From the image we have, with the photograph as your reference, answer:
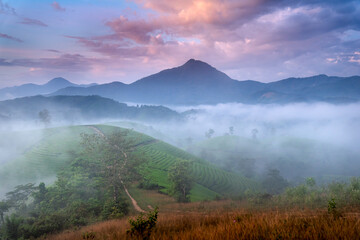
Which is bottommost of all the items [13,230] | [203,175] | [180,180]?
[203,175]

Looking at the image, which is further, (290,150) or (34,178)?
(290,150)

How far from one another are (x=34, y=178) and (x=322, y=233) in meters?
81.9

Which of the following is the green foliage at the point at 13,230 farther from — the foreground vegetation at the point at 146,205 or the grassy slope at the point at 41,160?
the grassy slope at the point at 41,160

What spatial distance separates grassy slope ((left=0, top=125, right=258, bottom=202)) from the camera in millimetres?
64250

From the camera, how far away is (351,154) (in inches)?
6875

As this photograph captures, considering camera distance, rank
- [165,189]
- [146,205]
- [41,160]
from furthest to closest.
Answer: [41,160] → [165,189] → [146,205]

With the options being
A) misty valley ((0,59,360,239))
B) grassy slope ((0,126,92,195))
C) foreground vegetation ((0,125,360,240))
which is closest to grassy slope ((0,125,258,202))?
grassy slope ((0,126,92,195))

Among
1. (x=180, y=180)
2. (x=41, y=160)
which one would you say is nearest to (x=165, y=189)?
(x=180, y=180)

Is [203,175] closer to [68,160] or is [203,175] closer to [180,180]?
[180,180]

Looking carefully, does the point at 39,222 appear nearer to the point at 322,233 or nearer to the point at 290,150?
the point at 322,233

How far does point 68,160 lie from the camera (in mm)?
76688

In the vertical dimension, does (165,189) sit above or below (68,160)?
below

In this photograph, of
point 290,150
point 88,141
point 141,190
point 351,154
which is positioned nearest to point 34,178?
point 141,190

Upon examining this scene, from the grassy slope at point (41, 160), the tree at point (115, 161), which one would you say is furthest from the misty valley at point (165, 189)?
the grassy slope at point (41, 160)
